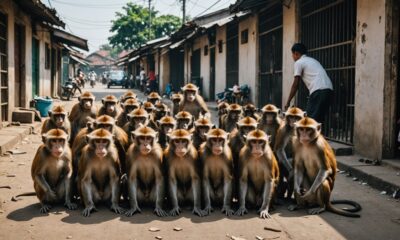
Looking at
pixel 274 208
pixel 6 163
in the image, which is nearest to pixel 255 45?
pixel 6 163

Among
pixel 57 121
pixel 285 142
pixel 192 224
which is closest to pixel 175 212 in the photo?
pixel 192 224

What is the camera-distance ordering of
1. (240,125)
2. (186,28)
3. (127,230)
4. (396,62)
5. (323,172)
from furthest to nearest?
(186,28), (396,62), (240,125), (323,172), (127,230)

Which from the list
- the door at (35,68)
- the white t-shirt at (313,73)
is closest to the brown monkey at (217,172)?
the white t-shirt at (313,73)

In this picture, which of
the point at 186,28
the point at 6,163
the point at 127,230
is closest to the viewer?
the point at 127,230

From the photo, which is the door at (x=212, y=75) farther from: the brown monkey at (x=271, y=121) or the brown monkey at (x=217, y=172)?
the brown monkey at (x=217, y=172)

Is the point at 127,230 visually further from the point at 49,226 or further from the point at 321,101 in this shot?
the point at 321,101

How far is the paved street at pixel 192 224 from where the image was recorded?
5.54 m

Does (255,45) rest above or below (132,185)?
above

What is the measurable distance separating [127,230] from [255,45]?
12.7m

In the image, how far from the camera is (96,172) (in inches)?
255

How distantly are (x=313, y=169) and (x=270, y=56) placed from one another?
32.8 feet

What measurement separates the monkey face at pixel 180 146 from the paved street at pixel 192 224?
2.65 feet

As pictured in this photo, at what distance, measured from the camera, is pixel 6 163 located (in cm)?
991

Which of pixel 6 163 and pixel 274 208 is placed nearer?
pixel 274 208
